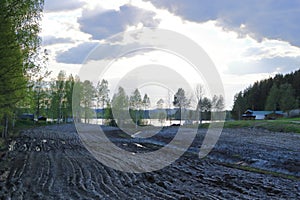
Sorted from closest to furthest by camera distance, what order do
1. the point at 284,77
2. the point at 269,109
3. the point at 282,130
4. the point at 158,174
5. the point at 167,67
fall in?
the point at 158,174
the point at 167,67
the point at 282,130
the point at 269,109
the point at 284,77

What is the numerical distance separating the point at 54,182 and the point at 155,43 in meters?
14.7

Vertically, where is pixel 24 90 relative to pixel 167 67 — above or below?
below

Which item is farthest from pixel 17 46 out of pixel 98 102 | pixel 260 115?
pixel 260 115

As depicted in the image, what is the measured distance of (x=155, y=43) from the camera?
84.9 ft

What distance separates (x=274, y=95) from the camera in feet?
333

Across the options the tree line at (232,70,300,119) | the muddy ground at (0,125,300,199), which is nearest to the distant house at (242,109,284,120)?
the tree line at (232,70,300,119)

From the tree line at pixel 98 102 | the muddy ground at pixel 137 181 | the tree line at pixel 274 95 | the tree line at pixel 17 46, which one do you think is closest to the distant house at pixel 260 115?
the tree line at pixel 274 95

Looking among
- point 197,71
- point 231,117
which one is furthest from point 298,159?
point 231,117

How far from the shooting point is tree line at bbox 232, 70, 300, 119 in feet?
316

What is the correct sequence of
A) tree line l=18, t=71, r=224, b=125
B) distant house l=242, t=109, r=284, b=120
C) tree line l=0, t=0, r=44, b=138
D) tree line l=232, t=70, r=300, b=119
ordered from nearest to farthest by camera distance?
tree line l=0, t=0, r=44, b=138, tree line l=18, t=71, r=224, b=125, distant house l=242, t=109, r=284, b=120, tree line l=232, t=70, r=300, b=119

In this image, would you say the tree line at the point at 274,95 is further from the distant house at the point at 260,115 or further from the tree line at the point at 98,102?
the tree line at the point at 98,102

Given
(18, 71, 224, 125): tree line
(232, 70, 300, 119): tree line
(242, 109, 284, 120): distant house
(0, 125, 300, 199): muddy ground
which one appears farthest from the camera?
(232, 70, 300, 119): tree line

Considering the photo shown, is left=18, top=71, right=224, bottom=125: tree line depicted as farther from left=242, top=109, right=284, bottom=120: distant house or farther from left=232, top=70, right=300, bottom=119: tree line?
left=232, top=70, right=300, bottom=119: tree line

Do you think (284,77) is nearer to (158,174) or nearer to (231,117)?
(231,117)
